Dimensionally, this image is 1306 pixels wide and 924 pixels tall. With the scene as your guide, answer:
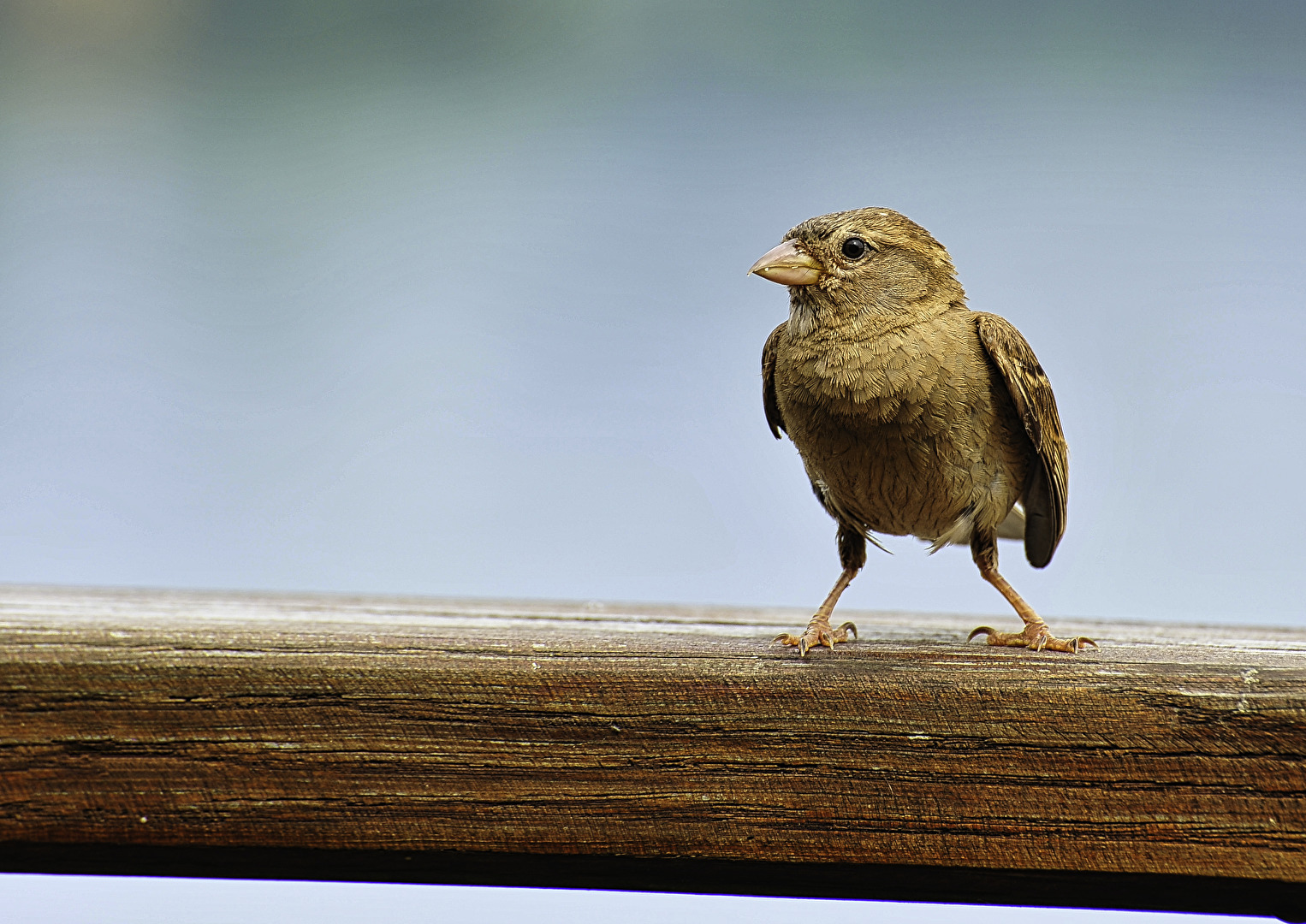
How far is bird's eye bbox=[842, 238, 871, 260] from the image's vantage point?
2.55 metres

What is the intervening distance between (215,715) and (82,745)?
8.1 inches

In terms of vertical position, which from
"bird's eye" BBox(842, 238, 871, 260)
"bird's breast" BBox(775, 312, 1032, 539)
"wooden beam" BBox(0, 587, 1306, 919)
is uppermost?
"bird's eye" BBox(842, 238, 871, 260)

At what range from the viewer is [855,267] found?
2.53m

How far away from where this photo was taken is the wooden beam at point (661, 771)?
1.61m

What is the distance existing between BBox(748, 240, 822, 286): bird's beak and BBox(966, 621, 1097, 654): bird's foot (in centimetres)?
87

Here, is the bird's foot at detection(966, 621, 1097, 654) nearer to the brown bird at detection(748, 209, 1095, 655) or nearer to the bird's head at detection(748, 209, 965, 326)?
the brown bird at detection(748, 209, 1095, 655)

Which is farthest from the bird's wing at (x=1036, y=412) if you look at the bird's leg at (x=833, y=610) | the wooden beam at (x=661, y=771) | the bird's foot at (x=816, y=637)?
the wooden beam at (x=661, y=771)

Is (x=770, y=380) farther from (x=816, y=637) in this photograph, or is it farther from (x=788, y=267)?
(x=816, y=637)

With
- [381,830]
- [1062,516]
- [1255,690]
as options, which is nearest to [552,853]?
[381,830]

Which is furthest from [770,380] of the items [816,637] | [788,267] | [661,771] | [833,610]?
[661,771]

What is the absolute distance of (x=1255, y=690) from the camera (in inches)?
64.0

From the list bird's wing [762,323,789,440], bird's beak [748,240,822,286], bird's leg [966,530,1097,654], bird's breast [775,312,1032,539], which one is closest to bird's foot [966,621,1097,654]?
bird's leg [966,530,1097,654]

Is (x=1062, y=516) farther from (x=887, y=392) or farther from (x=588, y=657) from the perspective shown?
(x=588, y=657)

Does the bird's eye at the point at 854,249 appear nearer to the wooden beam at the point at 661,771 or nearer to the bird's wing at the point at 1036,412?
the bird's wing at the point at 1036,412
